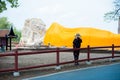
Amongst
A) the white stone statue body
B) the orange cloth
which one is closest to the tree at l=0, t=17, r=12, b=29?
the white stone statue body

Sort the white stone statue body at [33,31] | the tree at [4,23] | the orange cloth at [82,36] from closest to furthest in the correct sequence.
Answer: the orange cloth at [82,36] < the white stone statue body at [33,31] < the tree at [4,23]

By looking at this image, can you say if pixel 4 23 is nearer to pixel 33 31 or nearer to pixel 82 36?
pixel 33 31

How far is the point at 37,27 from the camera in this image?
225 ft

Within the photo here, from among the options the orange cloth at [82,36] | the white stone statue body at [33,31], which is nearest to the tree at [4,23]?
the white stone statue body at [33,31]

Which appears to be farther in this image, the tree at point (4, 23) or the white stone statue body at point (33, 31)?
the tree at point (4, 23)

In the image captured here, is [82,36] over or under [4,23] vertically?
under

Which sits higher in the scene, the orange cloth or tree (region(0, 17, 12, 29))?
tree (region(0, 17, 12, 29))

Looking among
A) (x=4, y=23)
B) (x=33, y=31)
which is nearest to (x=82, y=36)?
(x=33, y=31)

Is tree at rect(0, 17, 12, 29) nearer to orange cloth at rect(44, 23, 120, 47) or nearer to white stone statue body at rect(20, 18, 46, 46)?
white stone statue body at rect(20, 18, 46, 46)

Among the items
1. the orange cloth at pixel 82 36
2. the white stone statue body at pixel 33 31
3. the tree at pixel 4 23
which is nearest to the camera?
the orange cloth at pixel 82 36

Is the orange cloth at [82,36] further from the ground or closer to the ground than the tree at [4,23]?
closer to the ground

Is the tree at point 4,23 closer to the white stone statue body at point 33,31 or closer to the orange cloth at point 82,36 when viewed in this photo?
the white stone statue body at point 33,31

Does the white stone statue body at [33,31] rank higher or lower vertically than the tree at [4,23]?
lower

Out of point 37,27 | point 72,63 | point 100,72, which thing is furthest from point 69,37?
point 100,72
